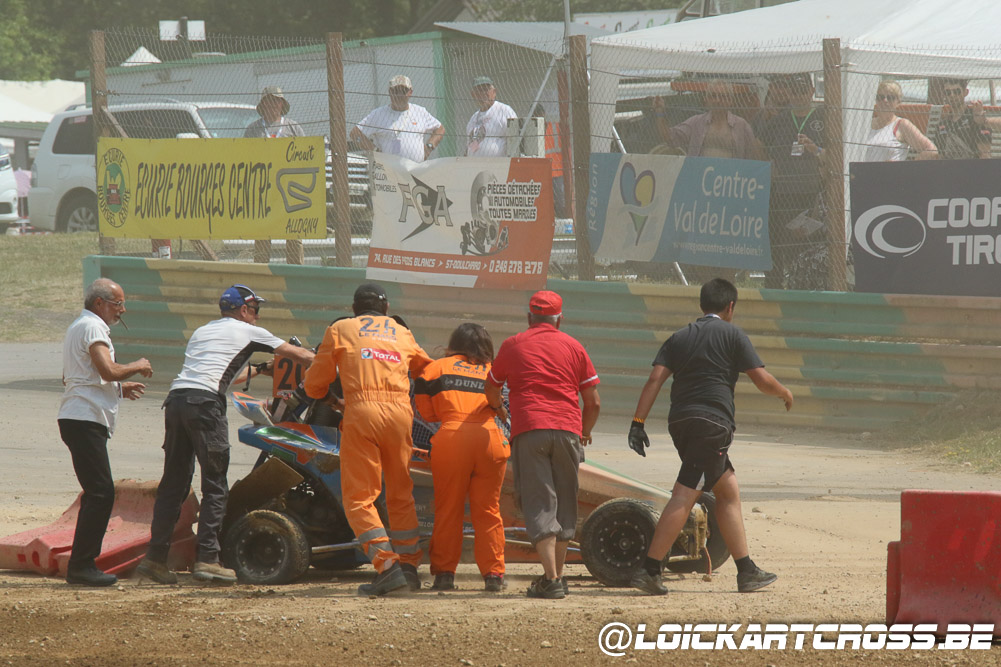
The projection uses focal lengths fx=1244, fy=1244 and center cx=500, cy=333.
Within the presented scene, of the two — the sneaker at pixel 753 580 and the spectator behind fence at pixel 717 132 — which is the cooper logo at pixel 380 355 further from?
the spectator behind fence at pixel 717 132

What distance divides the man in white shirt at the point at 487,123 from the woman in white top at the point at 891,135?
11.5ft

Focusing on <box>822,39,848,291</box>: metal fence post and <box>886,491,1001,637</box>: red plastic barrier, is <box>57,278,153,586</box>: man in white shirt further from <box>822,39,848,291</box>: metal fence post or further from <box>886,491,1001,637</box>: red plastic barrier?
<box>822,39,848,291</box>: metal fence post

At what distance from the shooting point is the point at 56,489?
30.8 ft

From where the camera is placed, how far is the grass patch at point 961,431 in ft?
33.6

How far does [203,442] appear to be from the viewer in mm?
7066

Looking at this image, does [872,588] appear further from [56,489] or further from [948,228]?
[56,489]

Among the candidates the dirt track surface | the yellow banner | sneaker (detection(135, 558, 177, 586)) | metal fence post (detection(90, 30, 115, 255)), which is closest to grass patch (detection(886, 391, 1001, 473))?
the dirt track surface

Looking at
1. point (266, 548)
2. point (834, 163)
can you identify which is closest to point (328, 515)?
point (266, 548)

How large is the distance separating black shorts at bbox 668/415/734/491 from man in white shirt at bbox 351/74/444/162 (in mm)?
6623

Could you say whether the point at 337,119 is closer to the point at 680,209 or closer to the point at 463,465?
the point at 680,209

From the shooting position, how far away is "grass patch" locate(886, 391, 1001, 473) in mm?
10242

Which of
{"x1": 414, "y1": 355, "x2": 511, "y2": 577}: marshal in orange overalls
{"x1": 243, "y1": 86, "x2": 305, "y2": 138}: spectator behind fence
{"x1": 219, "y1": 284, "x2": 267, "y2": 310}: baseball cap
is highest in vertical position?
{"x1": 243, "y1": 86, "x2": 305, "y2": 138}: spectator behind fence

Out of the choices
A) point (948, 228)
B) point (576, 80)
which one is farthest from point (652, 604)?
point (576, 80)

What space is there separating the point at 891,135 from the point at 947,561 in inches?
259
